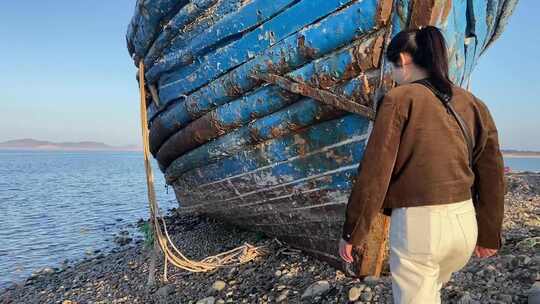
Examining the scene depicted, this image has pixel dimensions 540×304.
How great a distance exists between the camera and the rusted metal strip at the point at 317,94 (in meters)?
3.63

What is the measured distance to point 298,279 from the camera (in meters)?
4.70

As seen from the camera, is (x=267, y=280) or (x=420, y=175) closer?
(x=420, y=175)

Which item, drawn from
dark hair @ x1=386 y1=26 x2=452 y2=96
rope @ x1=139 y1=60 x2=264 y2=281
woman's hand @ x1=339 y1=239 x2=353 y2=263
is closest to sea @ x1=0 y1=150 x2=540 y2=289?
rope @ x1=139 y1=60 x2=264 y2=281

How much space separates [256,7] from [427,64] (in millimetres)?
2225

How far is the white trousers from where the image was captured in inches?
86.2

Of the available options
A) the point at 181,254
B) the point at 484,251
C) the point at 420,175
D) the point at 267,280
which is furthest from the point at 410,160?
the point at 181,254

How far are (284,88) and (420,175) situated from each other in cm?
206

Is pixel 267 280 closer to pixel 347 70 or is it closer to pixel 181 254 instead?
pixel 181 254

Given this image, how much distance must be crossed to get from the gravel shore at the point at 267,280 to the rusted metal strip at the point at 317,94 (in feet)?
4.99

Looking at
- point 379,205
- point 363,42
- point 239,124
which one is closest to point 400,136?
point 379,205

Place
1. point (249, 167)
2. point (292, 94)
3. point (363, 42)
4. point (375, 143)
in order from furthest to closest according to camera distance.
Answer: point (249, 167), point (292, 94), point (363, 42), point (375, 143)

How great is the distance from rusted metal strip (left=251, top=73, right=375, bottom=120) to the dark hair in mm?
1263

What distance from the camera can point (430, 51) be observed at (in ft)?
7.52

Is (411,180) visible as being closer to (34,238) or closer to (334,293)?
(334,293)
